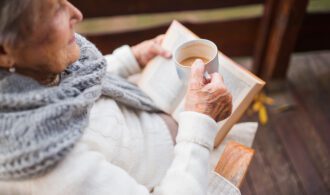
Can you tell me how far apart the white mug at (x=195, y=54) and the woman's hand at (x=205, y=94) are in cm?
3

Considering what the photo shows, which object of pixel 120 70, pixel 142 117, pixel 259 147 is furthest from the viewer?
pixel 259 147

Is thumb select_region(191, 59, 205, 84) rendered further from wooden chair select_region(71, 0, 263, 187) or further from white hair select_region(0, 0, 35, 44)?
wooden chair select_region(71, 0, 263, 187)

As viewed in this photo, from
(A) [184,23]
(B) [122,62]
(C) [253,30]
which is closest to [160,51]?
(B) [122,62]

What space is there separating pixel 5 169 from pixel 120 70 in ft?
2.02

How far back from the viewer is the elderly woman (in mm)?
889

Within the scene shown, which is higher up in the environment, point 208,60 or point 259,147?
point 208,60

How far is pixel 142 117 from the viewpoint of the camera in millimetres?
1322

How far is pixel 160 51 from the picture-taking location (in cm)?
140

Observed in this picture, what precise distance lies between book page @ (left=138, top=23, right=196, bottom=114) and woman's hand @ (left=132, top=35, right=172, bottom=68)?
0.06ft

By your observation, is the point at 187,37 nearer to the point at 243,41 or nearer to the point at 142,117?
the point at 142,117

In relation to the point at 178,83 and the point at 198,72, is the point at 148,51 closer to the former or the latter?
the point at 178,83

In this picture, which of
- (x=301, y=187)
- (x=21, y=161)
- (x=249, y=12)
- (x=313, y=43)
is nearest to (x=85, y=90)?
(x=21, y=161)

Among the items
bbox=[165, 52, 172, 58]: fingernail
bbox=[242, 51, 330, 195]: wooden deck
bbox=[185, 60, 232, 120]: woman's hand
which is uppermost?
bbox=[185, 60, 232, 120]: woman's hand

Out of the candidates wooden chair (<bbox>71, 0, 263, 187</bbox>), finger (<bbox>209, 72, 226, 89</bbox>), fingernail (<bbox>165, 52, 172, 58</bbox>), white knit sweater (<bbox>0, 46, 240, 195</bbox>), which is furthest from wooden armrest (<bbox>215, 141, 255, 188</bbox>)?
wooden chair (<bbox>71, 0, 263, 187</bbox>)
